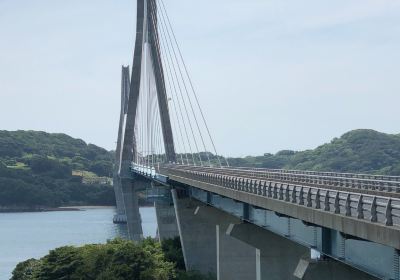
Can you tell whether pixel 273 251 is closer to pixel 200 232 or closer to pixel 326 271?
pixel 326 271

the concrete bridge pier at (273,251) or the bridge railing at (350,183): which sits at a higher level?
the bridge railing at (350,183)

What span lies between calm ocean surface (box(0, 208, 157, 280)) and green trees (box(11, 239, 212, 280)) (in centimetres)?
1733

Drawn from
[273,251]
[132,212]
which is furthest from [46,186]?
[273,251]

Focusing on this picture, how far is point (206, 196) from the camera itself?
43531 mm

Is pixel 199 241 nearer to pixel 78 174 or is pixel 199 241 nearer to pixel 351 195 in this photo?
pixel 351 195

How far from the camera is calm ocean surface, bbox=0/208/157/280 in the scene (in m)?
87.1

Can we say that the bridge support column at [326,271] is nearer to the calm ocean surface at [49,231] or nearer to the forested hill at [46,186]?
the calm ocean surface at [49,231]

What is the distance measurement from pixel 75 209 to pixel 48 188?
804cm

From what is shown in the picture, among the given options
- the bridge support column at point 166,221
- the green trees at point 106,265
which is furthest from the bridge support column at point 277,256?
the bridge support column at point 166,221

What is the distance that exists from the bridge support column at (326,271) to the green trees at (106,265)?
20.2 m

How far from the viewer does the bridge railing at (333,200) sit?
1741cm

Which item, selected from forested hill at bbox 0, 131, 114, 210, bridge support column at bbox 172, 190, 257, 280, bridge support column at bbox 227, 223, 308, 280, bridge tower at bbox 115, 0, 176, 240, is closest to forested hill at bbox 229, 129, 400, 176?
bridge tower at bbox 115, 0, 176, 240

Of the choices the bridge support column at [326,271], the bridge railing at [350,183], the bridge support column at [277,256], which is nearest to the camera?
the bridge support column at [326,271]

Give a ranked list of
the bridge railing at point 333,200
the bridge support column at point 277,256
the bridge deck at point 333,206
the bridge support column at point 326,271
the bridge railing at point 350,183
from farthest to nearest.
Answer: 1. the bridge support column at point 277,256
2. the bridge railing at point 350,183
3. the bridge support column at point 326,271
4. the bridge railing at point 333,200
5. the bridge deck at point 333,206
